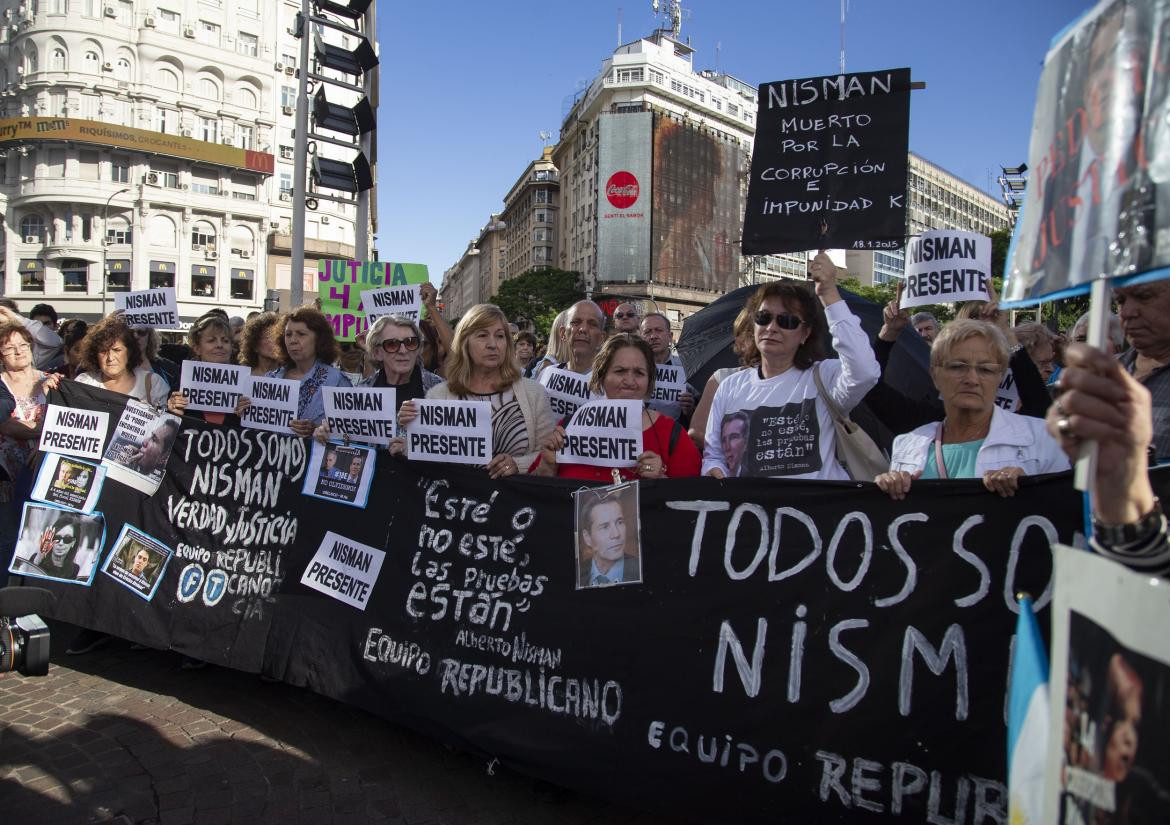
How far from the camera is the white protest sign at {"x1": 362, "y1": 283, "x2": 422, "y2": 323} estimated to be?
6.25m

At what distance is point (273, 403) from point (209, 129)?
198ft

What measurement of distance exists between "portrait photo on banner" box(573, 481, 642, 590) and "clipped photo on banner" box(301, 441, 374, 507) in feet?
4.06

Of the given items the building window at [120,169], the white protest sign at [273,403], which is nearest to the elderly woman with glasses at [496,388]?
the white protest sign at [273,403]

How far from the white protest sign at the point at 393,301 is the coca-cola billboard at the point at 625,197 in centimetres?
7776

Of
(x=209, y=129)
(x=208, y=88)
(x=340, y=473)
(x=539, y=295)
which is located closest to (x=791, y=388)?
(x=340, y=473)

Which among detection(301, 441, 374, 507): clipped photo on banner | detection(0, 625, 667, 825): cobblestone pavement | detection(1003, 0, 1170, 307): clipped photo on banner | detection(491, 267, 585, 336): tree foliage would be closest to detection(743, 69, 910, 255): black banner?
detection(301, 441, 374, 507): clipped photo on banner

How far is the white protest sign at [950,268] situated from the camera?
412 centimetres

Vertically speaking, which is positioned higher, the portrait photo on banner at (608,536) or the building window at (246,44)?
the building window at (246,44)

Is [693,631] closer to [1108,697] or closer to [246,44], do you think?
[1108,697]

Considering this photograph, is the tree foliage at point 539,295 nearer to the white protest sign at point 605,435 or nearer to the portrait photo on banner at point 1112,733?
the white protest sign at point 605,435

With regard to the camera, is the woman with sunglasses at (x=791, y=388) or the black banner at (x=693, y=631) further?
the woman with sunglasses at (x=791, y=388)

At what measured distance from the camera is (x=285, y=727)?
371 centimetres

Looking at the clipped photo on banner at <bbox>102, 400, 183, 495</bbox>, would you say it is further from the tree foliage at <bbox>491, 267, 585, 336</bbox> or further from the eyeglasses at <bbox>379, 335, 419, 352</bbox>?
the tree foliage at <bbox>491, 267, 585, 336</bbox>

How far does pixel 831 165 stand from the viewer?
14.8 feet
